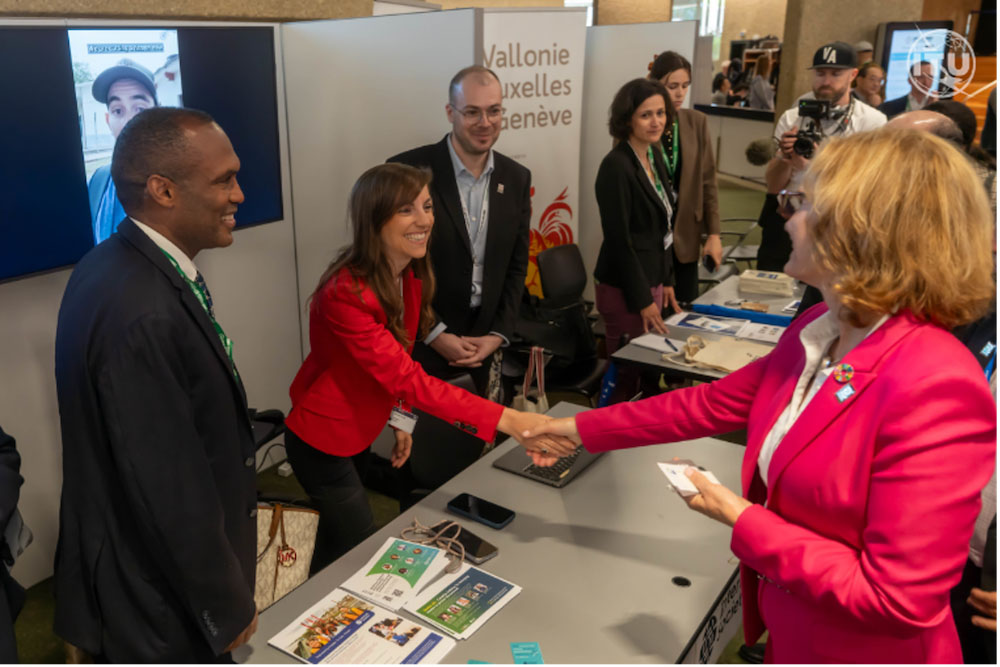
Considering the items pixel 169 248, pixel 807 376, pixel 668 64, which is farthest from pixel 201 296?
pixel 668 64

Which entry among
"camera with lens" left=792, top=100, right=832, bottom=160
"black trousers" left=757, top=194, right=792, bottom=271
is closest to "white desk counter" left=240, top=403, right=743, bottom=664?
"camera with lens" left=792, top=100, right=832, bottom=160

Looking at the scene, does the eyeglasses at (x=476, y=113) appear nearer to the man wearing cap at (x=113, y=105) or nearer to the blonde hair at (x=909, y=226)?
the man wearing cap at (x=113, y=105)

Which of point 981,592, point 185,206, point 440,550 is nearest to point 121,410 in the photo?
point 185,206

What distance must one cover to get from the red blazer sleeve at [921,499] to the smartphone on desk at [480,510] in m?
0.99

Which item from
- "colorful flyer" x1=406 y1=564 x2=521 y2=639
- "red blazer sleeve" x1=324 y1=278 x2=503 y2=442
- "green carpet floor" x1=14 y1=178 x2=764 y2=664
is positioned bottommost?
"green carpet floor" x1=14 y1=178 x2=764 y2=664

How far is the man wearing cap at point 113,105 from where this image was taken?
293 centimetres

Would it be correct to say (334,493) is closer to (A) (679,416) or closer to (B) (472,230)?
(A) (679,416)

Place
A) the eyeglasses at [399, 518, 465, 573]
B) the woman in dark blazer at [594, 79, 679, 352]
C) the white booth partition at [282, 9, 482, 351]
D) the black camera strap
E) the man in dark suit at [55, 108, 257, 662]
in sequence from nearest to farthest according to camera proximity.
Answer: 1. the man in dark suit at [55, 108, 257, 662]
2. the eyeglasses at [399, 518, 465, 573]
3. the white booth partition at [282, 9, 482, 351]
4. the woman in dark blazer at [594, 79, 679, 352]
5. the black camera strap

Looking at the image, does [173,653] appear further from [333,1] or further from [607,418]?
[333,1]

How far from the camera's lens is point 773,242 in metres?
5.41

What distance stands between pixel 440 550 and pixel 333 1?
9.87ft

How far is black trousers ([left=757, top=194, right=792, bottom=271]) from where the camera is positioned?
5.36m

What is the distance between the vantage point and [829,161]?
132cm

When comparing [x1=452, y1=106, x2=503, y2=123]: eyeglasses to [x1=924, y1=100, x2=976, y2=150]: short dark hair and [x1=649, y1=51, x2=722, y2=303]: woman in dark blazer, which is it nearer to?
[x1=649, y1=51, x2=722, y2=303]: woman in dark blazer
